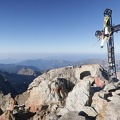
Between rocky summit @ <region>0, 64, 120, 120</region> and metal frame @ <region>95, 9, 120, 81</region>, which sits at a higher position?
metal frame @ <region>95, 9, 120, 81</region>

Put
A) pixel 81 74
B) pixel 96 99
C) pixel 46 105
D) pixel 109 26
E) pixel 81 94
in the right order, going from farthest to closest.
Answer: pixel 81 74 < pixel 109 26 < pixel 46 105 < pixel 81 94 < pixel 96 99

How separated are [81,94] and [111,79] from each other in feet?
37.7

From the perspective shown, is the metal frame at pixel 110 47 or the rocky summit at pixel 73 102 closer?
the rocky summit at pixel 73 102

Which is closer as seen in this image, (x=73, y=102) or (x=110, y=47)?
(x=73, y=102)

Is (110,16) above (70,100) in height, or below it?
above

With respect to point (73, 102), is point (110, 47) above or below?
above

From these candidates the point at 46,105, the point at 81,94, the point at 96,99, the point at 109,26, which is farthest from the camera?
the point at 109,26

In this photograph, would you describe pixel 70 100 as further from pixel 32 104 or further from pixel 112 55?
pixel 112 55

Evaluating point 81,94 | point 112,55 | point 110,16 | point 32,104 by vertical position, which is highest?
point 110,16

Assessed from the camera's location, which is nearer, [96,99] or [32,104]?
[96,99]

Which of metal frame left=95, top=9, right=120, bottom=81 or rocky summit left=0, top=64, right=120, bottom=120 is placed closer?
rocky summit left=0, top=64, right=120, bottom=120

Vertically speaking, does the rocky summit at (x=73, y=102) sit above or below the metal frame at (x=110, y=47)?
below

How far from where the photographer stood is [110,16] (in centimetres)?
4200

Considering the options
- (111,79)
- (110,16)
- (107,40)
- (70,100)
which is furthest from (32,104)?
(110,16)
